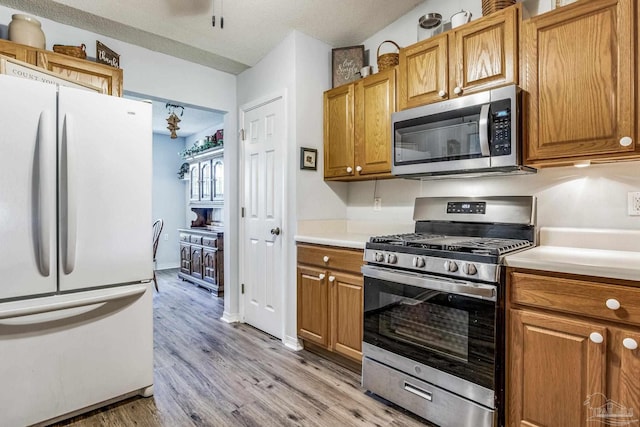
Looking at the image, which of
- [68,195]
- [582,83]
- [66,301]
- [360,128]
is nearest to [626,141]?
[582,83]

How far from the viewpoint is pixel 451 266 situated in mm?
1674

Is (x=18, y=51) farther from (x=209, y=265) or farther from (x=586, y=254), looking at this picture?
(x=586, y=254)

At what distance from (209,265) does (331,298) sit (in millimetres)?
2717

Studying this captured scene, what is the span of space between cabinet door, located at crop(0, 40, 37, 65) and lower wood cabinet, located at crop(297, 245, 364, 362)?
2190 millimetres

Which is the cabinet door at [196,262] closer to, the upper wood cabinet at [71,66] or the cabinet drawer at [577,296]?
the upper wood cabinet at [71,66]

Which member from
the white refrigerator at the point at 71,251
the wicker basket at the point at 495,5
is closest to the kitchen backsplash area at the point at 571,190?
the wicker basket at the point at 495,5

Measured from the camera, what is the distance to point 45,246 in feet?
5.49

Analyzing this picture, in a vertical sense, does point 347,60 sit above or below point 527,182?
above

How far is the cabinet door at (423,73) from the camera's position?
2.09 m

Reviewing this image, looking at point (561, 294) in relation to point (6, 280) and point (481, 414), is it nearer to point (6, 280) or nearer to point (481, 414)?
point (481, 414)

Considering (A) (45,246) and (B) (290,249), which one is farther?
(B) (290,249)

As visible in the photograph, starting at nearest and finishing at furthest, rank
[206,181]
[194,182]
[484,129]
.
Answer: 1. [484,129]
2. [206,181]
3. [194,182]

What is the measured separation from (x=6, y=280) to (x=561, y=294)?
251 centimetres

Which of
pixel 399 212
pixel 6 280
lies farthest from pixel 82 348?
pixel 399 212
